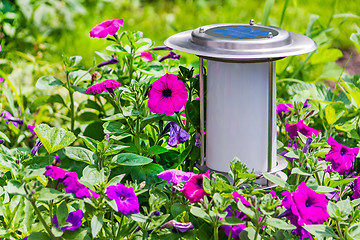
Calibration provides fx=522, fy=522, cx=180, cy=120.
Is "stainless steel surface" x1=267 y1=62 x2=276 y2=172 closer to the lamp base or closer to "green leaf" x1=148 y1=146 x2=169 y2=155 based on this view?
the lamp base

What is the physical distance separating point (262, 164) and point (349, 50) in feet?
8.67

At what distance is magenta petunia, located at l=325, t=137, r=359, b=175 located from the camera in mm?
1513

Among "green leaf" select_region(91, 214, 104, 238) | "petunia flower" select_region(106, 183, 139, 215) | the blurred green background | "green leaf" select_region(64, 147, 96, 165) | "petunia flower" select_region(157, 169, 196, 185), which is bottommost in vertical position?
the blurred green background

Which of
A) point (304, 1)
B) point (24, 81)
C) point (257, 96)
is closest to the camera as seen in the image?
point (257, 96)

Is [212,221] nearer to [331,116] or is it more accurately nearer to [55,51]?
[331,116]

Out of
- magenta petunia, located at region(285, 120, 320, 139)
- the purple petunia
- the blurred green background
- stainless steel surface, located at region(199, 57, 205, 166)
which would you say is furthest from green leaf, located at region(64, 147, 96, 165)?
the blurred green background

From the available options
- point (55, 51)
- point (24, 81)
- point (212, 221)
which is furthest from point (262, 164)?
point (55, 51)

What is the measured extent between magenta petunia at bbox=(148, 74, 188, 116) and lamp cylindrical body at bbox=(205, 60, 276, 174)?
0.27 ft

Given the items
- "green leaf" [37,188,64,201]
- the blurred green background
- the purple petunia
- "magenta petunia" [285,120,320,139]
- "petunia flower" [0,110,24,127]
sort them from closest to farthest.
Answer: "green leaf" [37,188,64,201] → the purple petunia → "magenta petunia" [285,120,320,139] → "petunia flower" [0,110,24,127] → the blurred green background

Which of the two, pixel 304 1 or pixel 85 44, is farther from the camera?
pixel 304 1

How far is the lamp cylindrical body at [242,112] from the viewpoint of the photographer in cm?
147

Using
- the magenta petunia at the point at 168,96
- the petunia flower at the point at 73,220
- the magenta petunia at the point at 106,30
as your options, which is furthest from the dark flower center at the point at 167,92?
the petunia flower at the point at 73,220

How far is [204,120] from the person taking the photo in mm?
1684

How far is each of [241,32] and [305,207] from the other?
0.54 meters
